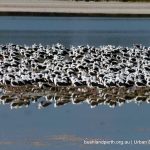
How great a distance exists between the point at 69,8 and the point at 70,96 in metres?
29.5

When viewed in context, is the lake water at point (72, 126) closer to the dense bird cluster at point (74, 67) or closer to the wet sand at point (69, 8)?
the dense bird cluster at point (74, 67)

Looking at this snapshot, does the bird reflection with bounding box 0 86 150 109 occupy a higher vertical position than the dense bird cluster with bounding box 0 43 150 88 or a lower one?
lower

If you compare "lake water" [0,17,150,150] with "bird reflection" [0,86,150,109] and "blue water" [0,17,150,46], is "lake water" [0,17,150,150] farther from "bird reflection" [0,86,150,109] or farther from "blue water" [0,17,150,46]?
"blue water" [0,17,150,46]

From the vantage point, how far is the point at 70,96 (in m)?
23.7

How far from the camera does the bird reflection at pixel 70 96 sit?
76.1ft

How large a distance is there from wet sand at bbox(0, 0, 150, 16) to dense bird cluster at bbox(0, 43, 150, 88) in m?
18.3

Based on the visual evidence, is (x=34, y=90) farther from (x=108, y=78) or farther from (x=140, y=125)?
(x=140, y=125)

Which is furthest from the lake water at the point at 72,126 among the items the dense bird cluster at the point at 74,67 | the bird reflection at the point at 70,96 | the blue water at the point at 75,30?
the blue water at the point at 75,30

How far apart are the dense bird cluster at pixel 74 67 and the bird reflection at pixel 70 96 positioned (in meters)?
0.44

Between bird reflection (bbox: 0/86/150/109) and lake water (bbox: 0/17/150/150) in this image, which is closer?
lake water (bbox: 0/17/150/150)

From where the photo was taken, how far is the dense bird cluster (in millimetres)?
24984

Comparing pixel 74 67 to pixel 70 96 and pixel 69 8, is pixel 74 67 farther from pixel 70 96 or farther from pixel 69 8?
pixel 69 8

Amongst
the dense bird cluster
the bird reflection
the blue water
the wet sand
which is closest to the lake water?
the bird reflection

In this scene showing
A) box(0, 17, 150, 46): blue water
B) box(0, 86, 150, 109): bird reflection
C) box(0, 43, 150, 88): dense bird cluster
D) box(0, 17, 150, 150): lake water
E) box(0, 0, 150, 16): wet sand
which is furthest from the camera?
box(0, 0, 150, 16): wet sand
